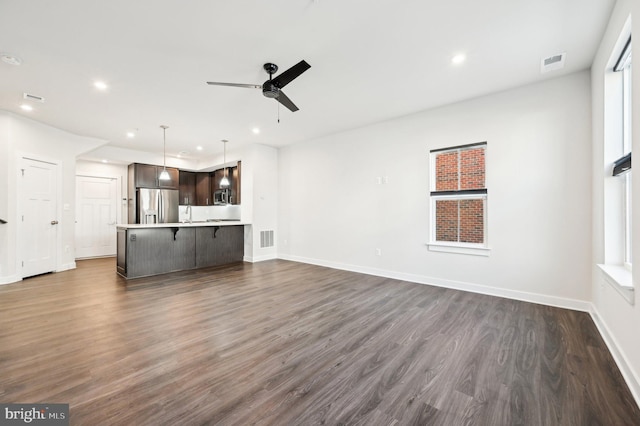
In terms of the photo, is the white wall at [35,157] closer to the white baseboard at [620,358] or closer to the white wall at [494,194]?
the white wall at [494,194]

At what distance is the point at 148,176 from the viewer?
7418 mm

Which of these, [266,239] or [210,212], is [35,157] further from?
[266,239]

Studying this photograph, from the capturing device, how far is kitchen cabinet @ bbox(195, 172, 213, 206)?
838 centimetres

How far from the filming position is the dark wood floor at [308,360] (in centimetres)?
159

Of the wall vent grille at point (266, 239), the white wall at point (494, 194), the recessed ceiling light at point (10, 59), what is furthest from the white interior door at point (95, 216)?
the white wall at point (494, 194)

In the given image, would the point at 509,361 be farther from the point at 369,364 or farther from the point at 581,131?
the point at 581,131

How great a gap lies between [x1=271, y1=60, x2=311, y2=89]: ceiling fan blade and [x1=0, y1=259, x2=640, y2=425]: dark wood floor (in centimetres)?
268

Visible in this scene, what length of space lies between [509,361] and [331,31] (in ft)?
10.9

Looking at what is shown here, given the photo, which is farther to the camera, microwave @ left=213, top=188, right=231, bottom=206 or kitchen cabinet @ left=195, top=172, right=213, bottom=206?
kitchen cabinet @ left=195, top=172, right=213, bottom=206

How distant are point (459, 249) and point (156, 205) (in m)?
7.73

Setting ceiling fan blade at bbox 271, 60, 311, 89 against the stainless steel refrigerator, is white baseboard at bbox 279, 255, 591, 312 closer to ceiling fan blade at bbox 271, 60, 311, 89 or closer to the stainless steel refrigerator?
ceiling fan blade at bbox 271, 60, 311, 89

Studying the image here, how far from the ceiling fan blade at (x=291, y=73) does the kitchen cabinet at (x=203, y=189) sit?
20.7 ft

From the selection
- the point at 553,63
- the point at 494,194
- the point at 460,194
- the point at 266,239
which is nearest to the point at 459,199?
the point at 460,194

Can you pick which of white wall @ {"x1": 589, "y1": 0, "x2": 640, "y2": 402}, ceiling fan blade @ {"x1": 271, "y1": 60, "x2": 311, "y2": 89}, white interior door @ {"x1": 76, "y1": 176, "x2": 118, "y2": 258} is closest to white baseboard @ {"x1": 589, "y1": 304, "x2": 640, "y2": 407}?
white wall @ {"x1": 589, "y1": 0, "x2": 640, "y2": 402}
